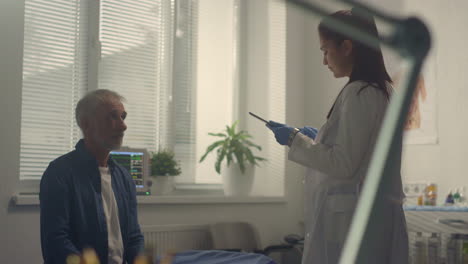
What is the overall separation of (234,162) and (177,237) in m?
0.82

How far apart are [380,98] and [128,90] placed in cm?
278

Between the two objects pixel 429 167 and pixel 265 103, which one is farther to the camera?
pixel 265 103

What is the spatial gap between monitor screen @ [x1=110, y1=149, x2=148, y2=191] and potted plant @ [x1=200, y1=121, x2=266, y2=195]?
68cm

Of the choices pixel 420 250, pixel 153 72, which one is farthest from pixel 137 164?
pixel 420 250

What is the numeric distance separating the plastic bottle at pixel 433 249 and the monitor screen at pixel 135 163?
1.88 m

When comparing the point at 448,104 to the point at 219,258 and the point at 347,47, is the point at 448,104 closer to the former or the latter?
the point at 219,258

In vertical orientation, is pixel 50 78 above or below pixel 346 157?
above

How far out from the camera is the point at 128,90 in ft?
12.5

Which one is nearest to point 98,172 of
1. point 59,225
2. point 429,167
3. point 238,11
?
point 59,225

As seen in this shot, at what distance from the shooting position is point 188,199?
369 centimetres

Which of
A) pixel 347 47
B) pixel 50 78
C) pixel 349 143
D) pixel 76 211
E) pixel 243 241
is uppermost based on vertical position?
pixel 50 78

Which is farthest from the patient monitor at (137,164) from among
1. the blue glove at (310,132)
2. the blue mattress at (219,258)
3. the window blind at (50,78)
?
the blue glove at (310,132)

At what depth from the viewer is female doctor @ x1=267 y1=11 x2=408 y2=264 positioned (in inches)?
50.2

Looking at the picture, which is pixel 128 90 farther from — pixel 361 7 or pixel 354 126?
pixel 361 7
